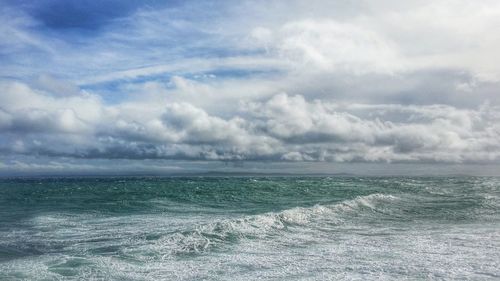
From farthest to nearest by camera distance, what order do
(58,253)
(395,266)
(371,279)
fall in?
(58,253)
(395,266)
(371,279)

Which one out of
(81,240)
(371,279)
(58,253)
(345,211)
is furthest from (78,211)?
(371,279)

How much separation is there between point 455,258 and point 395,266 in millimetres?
3075

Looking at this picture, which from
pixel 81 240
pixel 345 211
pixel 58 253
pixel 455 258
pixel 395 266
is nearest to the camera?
pixel 395 266

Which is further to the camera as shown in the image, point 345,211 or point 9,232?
point 345,211

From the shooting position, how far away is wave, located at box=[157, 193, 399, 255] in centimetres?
2048

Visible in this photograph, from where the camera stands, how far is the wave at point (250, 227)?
67.2 feet

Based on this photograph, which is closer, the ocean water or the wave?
the ocean water

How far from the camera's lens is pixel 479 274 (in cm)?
1478

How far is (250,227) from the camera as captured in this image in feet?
83.9

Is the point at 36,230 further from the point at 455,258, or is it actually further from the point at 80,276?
the point at 455,258

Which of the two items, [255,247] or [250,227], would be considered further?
[250,227]

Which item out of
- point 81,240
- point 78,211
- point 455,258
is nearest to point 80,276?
point 81,240

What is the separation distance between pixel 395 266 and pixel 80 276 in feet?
37.5

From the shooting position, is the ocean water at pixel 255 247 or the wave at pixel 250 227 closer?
the ocean water at pixel 255 247
